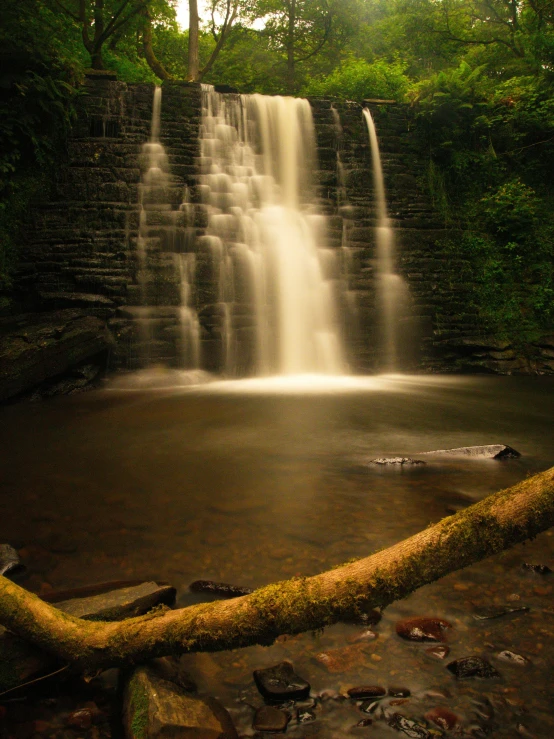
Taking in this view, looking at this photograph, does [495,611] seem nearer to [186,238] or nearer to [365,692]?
[365,692]

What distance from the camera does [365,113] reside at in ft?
47.0

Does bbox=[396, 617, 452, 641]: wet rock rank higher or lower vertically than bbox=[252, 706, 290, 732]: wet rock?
lower

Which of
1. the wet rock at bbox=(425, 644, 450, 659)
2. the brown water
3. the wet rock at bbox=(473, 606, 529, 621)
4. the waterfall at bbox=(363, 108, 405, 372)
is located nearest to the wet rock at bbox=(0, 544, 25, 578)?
the brown water

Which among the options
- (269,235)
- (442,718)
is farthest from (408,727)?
(269,235)

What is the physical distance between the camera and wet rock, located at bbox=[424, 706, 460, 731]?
171cm

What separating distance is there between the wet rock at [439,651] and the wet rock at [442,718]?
0.94ft

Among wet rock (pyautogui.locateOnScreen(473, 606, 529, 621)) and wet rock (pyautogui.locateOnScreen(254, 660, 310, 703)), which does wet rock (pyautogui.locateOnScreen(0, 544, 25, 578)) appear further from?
wet rock (pyautogui.locateOnScreen(473, 606, 529, 621))

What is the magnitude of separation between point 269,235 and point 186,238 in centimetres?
205

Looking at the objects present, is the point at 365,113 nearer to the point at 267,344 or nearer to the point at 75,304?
the point at 267,344

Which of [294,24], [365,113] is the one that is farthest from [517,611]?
[294,24]

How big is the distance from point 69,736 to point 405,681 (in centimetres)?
120

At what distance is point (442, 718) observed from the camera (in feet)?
5.70

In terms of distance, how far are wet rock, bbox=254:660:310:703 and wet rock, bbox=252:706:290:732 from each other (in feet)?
0.18

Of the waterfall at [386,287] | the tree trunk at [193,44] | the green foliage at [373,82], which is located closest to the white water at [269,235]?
the waterfall at [386,287]
